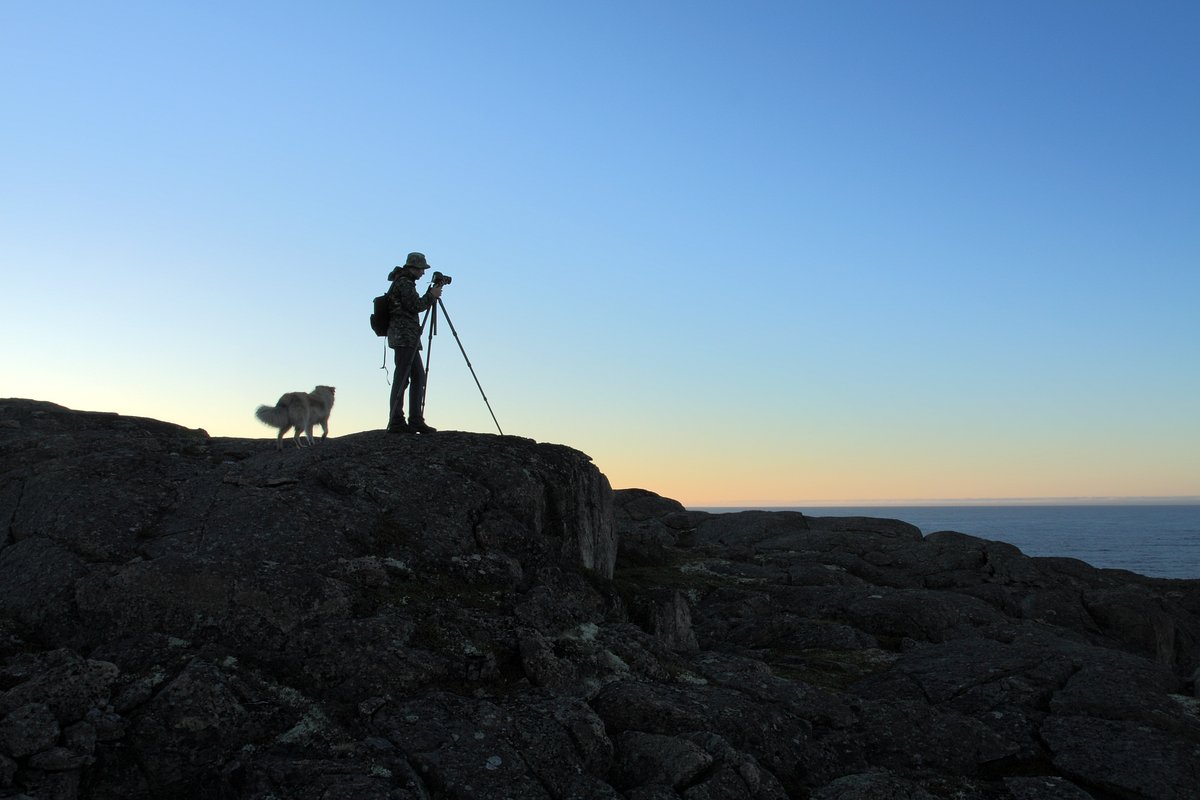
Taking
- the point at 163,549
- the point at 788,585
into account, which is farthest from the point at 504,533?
the point at 788,585

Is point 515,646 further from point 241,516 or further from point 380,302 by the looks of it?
point 380,302

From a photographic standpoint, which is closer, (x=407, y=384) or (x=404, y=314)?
(x=404, y=314)

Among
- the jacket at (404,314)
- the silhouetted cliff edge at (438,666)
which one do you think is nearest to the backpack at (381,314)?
the jacket at (404,314)

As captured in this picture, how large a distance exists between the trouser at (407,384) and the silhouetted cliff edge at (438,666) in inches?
26.1

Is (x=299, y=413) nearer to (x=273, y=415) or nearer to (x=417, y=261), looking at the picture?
(x=273, y=415)

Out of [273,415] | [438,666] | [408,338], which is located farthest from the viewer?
[273,415]

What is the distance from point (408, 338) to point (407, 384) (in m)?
1.41

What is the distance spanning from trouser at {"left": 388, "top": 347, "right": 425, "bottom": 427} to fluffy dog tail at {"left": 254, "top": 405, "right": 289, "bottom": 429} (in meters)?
2.63

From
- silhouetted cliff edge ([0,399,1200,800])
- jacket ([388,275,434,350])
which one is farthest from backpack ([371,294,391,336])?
silhouetted cliff edge ([0,399,1200,800])

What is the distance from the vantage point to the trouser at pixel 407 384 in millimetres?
19172

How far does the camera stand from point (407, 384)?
20.0 metres

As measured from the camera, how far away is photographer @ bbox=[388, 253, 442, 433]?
19109 millimetres

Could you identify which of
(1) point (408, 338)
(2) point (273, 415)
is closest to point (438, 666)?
(1) point (408, 338)

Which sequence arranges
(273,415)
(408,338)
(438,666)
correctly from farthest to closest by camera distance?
1. (273,415)
2. (408,338)
3. (438,666)
